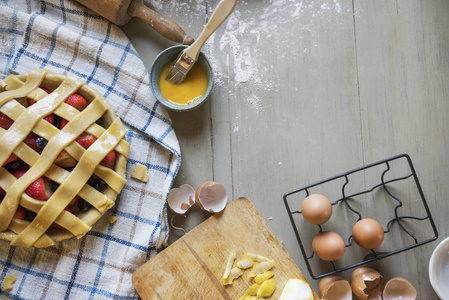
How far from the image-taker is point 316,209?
54.8 inches

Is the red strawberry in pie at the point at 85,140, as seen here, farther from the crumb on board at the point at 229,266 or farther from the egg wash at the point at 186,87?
the crumb on board at the point at 229,266

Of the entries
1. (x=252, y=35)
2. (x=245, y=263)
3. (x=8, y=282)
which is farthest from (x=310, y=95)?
(x=8, y=282)

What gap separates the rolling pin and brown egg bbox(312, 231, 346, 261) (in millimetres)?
829

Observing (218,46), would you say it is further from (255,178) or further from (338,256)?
(338,256)

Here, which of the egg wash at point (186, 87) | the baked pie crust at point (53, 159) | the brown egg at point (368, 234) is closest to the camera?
the baked pie crust at point (53, 159)

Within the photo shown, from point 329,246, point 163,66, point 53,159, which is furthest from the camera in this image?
point 163,66

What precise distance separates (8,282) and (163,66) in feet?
3.04

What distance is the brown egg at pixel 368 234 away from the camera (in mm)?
1394

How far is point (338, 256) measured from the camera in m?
1.42

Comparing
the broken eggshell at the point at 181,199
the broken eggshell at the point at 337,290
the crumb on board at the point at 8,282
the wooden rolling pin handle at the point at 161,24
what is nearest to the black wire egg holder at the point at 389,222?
the broken eggshell at the point at 337,290

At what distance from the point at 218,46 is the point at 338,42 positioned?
454mm

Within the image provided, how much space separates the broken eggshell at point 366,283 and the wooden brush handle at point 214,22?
929 mm

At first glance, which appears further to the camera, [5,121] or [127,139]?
[127,139]

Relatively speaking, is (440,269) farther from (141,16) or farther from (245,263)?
(141,16)
